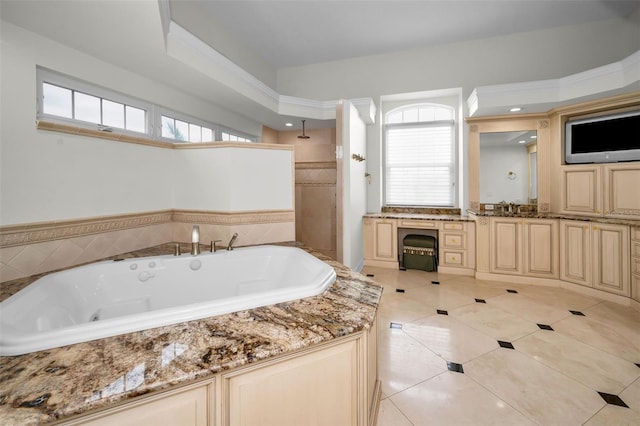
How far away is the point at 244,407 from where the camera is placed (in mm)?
902

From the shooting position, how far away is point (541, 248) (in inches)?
129

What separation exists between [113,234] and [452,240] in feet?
12.6

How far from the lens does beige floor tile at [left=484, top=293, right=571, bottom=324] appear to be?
2.47 m

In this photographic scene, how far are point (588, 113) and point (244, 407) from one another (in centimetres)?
447

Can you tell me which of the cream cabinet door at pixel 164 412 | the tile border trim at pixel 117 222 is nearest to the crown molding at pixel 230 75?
the tile border trim at pixel 117 222

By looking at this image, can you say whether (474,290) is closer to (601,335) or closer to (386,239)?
(601,335)

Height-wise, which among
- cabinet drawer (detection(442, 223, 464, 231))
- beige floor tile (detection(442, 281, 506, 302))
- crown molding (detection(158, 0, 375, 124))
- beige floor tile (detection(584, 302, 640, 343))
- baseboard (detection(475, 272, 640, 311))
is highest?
crown molding (detection(158, 0, 375, 124))

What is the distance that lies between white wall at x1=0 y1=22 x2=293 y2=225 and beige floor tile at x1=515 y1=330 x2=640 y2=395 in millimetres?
2423

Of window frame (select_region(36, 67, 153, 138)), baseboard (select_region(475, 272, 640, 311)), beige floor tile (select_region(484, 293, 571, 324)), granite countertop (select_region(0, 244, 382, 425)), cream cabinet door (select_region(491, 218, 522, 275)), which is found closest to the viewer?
granite countertop (select_region(0, 244, 382, 425))

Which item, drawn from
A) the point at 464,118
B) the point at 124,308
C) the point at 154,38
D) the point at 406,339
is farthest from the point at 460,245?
the point at 154,38

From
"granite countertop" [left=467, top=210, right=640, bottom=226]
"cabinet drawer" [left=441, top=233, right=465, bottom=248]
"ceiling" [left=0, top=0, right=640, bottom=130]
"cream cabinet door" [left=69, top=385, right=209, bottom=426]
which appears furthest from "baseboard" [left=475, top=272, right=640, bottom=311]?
"cream cabinet door" [left=69, top=385, right=209, bottom=426]

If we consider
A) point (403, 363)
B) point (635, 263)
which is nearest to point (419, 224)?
point (635, 263)

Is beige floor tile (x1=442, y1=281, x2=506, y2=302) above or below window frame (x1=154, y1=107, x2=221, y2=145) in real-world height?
below

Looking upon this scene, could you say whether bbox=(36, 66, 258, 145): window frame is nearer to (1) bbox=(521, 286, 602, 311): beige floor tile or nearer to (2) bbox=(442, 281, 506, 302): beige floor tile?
(2) bbox=(442, 281, 506, 302): beige floor tile
